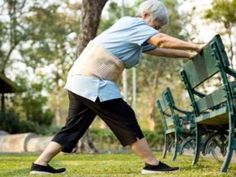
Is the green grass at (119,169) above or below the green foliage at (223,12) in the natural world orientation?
below

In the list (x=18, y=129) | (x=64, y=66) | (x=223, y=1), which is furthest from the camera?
(x=64, y=66)

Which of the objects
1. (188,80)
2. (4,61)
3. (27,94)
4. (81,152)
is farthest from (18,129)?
(188,80)

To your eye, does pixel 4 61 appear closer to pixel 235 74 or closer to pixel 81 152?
pixel 81 152

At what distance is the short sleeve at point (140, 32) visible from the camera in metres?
5.56

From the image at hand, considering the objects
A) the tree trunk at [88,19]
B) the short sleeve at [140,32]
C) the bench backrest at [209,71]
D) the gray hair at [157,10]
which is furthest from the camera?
the tree trunk at [88,19]

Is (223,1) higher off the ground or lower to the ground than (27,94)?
higher

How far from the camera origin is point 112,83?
18.9 ft

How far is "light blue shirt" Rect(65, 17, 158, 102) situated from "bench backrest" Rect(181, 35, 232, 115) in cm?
59

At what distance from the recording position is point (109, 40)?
A: 5789 millimetres

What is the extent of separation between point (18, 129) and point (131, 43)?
95.0 feet

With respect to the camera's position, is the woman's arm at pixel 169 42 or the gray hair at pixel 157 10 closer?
the woman's arm at pixel 169 42

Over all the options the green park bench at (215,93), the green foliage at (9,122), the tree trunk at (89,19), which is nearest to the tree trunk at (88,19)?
the tree trunk at (89,19)

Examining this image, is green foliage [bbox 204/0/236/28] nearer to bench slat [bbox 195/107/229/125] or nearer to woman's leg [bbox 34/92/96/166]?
bench slat [bbox 195/107/229/125]

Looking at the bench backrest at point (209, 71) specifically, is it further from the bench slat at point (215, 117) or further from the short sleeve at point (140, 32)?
the short sleeve at point (140, 32)
